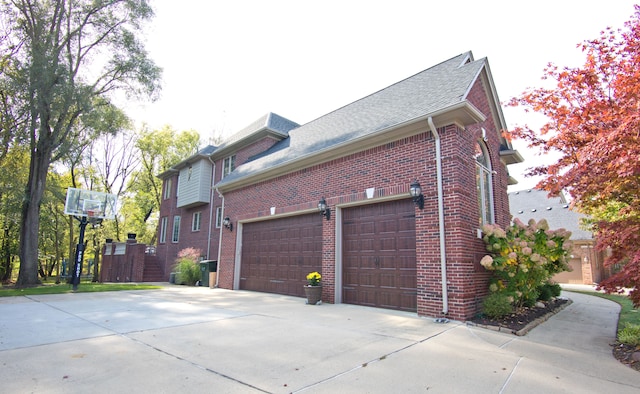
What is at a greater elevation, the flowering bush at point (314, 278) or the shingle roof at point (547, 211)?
the shingle roof at point (547, 211)

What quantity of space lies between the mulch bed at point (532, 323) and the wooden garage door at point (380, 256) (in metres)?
1.62

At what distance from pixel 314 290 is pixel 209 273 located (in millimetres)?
7472

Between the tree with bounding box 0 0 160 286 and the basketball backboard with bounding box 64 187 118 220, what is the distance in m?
1.47

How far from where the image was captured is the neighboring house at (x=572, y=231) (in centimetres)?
2109

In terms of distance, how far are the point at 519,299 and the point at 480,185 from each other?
116 inches

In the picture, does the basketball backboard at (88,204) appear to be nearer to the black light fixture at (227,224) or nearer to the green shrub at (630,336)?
the black light fixture at (227,224)

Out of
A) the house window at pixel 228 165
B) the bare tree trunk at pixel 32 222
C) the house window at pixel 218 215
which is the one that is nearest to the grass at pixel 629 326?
the house window at pixel 218 215

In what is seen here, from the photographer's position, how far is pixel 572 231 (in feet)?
73.0

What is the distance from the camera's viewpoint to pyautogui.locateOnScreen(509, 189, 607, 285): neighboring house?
2109cm

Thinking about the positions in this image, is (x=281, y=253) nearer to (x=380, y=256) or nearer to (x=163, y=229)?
(x=380, y=256)

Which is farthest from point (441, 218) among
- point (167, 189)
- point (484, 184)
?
point (167, 189)

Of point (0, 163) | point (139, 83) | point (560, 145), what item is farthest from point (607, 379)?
point (0, 163)

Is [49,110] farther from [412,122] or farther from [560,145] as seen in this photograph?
[560,145]

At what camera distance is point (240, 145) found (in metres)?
17.5
